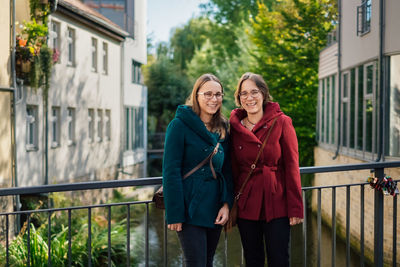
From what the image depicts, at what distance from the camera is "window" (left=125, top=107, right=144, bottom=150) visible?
2714cm

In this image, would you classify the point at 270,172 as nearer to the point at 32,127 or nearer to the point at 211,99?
the point at 211,99

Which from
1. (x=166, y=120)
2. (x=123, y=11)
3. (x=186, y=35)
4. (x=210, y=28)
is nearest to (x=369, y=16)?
(x=123, y=11)

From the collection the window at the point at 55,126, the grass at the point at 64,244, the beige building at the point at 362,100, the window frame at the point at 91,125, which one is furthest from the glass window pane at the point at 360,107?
the window frame at the point at 91,125

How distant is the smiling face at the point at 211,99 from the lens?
11.3ft

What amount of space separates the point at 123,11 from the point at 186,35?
1614 centimetres

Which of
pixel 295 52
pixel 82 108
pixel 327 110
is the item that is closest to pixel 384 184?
pixel 327 110

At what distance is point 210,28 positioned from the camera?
40750mm

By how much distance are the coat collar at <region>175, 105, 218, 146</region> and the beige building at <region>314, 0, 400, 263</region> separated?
26.3ft

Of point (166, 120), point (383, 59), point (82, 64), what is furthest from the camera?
point (166, 120)

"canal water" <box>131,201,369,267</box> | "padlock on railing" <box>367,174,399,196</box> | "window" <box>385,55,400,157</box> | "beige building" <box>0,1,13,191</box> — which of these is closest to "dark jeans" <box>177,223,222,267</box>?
"padlock on railing" <box>367,174,399,196</box>

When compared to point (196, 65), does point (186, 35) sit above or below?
above

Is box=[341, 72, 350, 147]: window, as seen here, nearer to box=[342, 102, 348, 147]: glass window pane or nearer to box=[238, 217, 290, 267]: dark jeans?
box=[342, 102, 348, 147]: glass window pane

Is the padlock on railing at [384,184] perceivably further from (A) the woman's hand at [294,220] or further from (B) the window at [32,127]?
(B) the window at [32,127]

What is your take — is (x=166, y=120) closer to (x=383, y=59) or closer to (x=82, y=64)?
(x=82, y=64)
